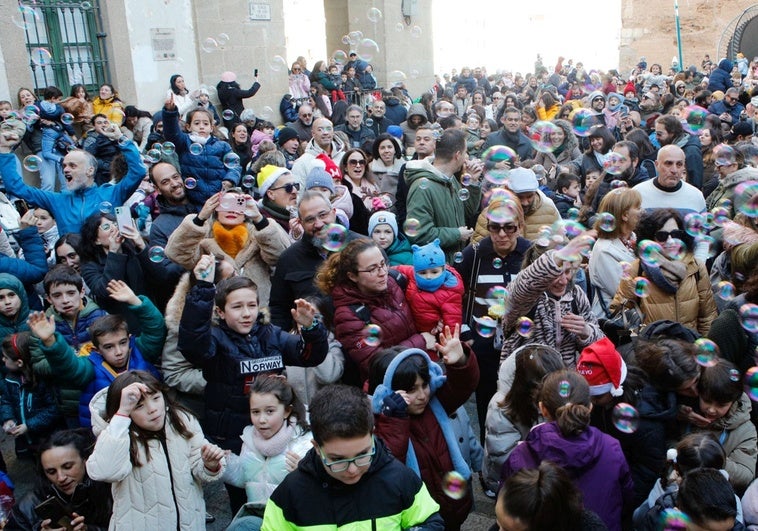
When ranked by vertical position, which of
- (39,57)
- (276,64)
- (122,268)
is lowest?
(122,268)

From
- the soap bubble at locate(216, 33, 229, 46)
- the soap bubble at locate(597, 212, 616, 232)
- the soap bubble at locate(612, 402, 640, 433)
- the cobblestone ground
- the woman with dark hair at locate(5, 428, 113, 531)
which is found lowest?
the cobblestone ground

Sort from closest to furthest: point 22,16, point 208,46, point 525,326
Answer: point 525,326
point 22,16
point 208,46

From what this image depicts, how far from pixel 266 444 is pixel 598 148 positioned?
5.02 meters

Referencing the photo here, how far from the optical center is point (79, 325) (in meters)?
4.25

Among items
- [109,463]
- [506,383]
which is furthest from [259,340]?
[506,383]

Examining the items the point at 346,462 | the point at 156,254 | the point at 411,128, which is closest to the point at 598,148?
the point at 411,128

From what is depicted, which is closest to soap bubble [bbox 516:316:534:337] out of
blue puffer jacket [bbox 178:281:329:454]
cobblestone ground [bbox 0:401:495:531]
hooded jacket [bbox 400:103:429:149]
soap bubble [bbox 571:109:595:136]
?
blue puffer jacket [bbox 178:281:329:454]

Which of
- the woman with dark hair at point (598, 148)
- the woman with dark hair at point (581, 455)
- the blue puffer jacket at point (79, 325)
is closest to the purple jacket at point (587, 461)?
the woman with dark hair at point (581, 455)

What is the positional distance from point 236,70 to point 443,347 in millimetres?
10196

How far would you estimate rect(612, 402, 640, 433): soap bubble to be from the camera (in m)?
3.17

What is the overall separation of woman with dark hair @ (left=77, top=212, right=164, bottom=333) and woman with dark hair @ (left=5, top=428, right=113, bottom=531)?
101 cm

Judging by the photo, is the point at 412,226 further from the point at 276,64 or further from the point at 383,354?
the point at 276,64

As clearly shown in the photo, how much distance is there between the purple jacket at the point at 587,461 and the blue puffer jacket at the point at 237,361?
3.74 feet

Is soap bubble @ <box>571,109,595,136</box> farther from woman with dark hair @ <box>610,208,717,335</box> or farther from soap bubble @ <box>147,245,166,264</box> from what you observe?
soap bubble @ <box>147,245,166,264</box>
